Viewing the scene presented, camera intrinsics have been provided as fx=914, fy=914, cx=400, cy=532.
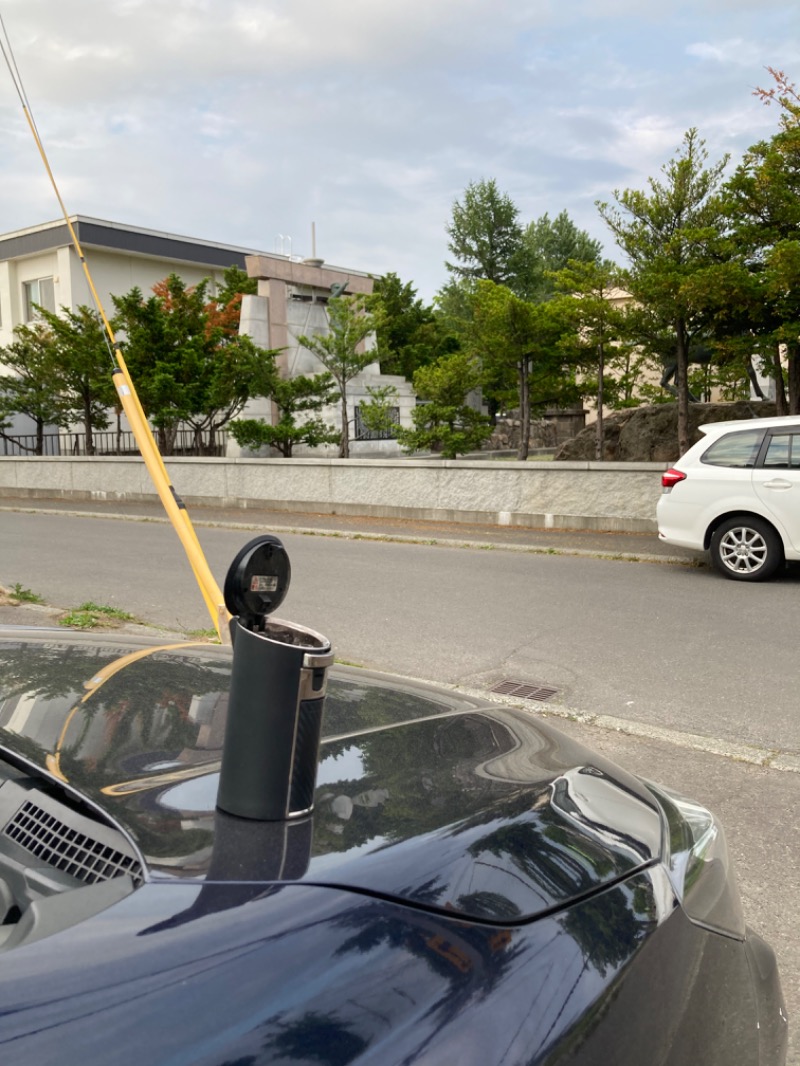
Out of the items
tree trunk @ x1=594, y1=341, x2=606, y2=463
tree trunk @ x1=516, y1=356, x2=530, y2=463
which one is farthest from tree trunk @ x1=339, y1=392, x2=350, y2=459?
tree trunk @ x1=594, y1=341, x2=606, y2=463

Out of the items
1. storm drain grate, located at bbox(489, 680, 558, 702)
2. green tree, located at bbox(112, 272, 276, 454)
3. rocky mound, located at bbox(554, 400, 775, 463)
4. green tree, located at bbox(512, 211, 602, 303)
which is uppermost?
green tree, located at bbox(512, 211, 602, 303)

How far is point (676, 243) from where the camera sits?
14094 mm

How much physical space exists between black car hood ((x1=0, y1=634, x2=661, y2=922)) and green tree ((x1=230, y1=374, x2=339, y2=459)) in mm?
18739

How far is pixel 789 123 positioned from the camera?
41.0 ft

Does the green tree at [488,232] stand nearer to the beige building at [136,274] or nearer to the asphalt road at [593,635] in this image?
the beige building at [136,274]

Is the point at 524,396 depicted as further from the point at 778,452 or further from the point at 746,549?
the point at 746,549

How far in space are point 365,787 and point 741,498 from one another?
8.89 metres

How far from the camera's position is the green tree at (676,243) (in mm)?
13758

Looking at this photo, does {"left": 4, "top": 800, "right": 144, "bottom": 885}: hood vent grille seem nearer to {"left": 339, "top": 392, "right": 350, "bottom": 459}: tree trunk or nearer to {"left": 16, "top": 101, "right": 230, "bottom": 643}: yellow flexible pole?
{"left": 16, "top": 101, "right": 230, "bottom": 643}: yellow flexible pole

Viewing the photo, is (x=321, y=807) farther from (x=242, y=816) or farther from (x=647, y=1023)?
(x=647, y=1023)

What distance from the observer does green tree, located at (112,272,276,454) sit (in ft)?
68.7

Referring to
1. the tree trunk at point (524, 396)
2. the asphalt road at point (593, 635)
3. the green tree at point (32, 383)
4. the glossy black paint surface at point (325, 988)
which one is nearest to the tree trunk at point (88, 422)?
the green tree at point (32, 383)

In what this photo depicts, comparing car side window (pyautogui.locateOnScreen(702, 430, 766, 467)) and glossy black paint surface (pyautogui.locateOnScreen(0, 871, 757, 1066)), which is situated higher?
car side window (pyautogui.locateOnScreen(702, 430, 766, 467))

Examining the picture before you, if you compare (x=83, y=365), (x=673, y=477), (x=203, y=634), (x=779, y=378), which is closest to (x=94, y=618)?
(x=203, y=634)
